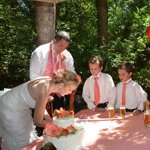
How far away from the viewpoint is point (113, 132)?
11.0 feet

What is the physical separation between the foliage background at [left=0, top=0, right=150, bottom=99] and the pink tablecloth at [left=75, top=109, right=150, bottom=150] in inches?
157

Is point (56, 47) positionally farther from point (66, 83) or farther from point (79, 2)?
point (79, 2)

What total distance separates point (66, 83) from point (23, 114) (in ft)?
2.40

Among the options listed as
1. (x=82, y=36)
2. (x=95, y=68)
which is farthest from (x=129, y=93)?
(x=82, y=36)

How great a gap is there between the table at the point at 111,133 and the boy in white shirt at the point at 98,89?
0.75 metres

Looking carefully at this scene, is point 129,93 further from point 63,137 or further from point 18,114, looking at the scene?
point 63,137

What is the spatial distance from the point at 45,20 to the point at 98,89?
5.94 ft

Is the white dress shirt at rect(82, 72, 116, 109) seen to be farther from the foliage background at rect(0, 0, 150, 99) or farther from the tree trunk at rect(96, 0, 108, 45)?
the tree trunk at rect(96, 0, 108, 45)

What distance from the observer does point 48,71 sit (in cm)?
491

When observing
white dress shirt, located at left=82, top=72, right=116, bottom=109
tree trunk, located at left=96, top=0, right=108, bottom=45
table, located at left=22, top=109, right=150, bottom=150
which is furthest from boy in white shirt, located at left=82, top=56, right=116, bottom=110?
tree trunk, located at left=96, top=0, right=108, bottom=45

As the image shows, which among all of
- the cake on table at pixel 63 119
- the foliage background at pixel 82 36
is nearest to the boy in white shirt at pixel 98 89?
the cake on table at pixel 63 119

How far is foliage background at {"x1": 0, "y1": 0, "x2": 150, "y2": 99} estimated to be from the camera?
848 cm

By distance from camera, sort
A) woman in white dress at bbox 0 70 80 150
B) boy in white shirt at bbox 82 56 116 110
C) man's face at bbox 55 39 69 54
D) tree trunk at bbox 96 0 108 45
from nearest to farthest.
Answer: woman in white dress at bbox 0 70 80 150, man's face at bbox 55 39 69 54, boy in white shirt at bbox 82 56 116 110, tree trunk at bbox 96 0 108 45

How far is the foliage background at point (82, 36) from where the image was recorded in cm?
848
